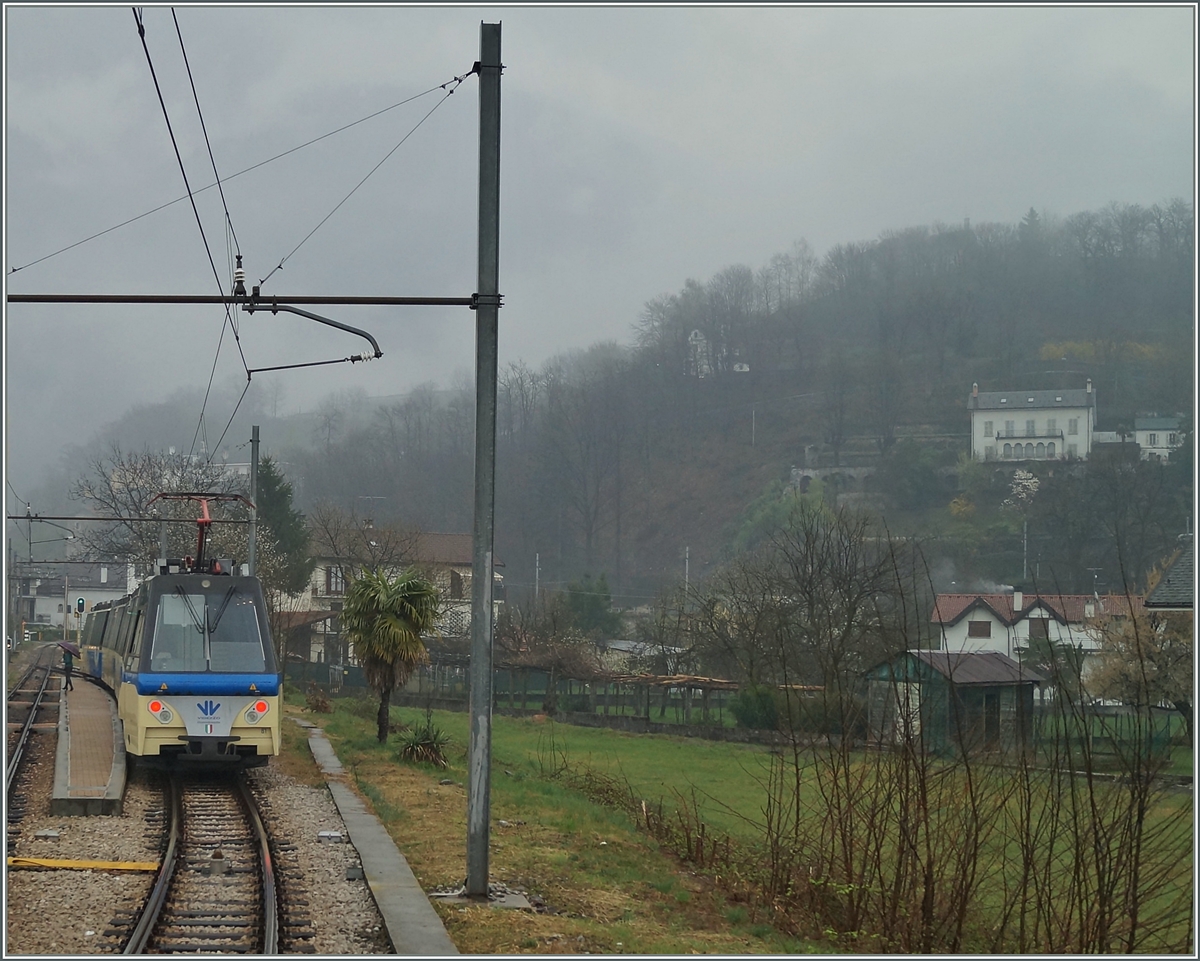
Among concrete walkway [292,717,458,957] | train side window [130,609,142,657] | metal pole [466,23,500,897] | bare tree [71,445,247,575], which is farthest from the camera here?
bare tree [71,445,247,575]

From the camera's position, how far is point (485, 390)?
1114 centimetres

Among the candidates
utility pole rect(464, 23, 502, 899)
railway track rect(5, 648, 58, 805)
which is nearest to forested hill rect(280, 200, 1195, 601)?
railway track rect(5, 648, 58, 805)

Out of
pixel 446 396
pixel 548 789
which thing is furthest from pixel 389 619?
pixel 446 396

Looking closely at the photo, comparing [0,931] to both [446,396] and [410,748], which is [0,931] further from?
[446,396]

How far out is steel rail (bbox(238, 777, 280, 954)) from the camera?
904 centimetres

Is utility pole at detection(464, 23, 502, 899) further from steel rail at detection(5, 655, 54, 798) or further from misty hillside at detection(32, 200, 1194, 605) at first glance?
misty hillside at detection(32, 200, 1194, 605)

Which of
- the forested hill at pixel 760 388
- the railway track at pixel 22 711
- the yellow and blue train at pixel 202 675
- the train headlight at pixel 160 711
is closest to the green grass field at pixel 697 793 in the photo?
the yellow and blue train at pixel 202 675

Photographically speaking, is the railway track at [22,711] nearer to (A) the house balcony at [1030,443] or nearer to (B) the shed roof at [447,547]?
(B) the shed roof at [447,547]

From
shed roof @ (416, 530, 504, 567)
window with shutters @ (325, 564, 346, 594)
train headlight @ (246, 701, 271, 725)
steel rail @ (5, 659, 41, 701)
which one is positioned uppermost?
shed roof @ (416, 530, 504, 567)

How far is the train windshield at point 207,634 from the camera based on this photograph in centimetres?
1656

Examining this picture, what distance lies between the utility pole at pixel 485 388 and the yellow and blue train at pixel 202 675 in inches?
260

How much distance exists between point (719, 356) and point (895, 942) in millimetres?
114047

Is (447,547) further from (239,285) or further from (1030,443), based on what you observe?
(239,285)

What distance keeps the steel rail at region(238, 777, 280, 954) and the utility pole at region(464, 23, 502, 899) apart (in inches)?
69.5
